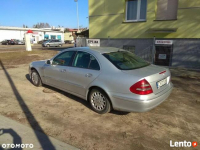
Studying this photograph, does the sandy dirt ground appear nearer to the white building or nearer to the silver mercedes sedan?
the silver mercedes sedan

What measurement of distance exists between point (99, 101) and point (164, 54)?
6.77 meters

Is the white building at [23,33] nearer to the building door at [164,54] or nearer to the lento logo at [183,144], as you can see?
the building door at [164,54]

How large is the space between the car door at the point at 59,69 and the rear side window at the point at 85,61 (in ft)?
0.76

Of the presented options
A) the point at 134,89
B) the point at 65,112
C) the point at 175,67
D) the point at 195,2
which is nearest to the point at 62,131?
the point at 65,112

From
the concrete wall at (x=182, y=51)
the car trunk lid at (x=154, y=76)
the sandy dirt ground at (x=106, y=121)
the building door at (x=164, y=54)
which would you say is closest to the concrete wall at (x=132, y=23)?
the concrete wall at (x=182, y=51)

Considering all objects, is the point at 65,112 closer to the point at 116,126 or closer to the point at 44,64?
the point at 116,126

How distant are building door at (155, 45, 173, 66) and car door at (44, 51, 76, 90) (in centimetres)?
639

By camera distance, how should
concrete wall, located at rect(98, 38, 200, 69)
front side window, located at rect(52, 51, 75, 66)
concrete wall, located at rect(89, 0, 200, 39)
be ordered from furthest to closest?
concrete wall, located at rect(98, 38, 200, 69) → concrete wall, located at rect(89, 0, 200, 39) → front side window, located at rect(52, 51, 75, 66)

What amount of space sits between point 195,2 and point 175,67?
11.2 ft

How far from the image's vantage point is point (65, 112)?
3.84 metres

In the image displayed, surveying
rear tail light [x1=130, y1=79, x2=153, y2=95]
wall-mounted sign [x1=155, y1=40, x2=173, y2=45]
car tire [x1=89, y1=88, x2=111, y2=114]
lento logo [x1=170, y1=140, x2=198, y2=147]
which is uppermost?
wall-mounted sign [x1=155, y1=40, x2=173, y2=45]

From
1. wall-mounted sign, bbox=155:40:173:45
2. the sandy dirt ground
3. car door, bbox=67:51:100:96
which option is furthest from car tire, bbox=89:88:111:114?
wall-mounted sign, bbox=155:40:173:45

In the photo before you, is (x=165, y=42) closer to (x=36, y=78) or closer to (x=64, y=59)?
(x=64, y=59)

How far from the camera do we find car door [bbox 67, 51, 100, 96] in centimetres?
375
